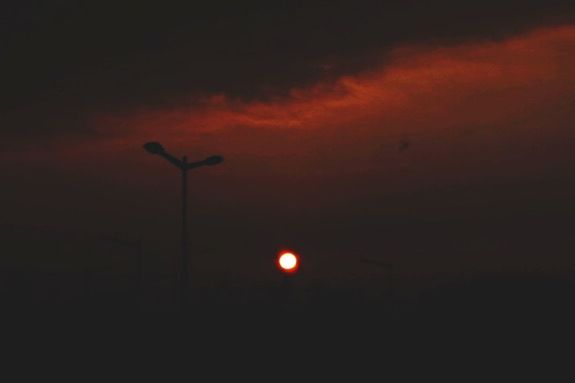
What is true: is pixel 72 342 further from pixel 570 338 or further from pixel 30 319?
pixel 570 338

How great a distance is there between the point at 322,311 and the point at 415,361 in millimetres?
10597

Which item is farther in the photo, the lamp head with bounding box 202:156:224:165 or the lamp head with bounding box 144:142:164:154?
the lamp head with bounding box 202:156:224:165

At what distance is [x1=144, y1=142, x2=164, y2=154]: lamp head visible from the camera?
21.5 meters

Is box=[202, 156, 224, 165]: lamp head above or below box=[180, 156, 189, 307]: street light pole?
above

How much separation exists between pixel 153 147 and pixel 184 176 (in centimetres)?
118

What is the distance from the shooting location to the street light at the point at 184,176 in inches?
847

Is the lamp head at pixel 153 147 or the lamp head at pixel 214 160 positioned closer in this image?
the lamp head at pixel 153 147

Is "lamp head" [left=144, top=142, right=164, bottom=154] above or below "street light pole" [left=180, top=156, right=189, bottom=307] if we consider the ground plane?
above

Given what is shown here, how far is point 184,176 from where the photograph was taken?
73.2ft

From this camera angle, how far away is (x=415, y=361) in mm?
29141

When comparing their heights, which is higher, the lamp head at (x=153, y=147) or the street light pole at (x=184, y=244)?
the lamp head at (x=153, y=147)

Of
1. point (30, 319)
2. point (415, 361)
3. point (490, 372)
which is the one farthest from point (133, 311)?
point (490, 372)

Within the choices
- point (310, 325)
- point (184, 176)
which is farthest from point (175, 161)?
point (310, 325)

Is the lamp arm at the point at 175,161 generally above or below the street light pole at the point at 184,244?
above
